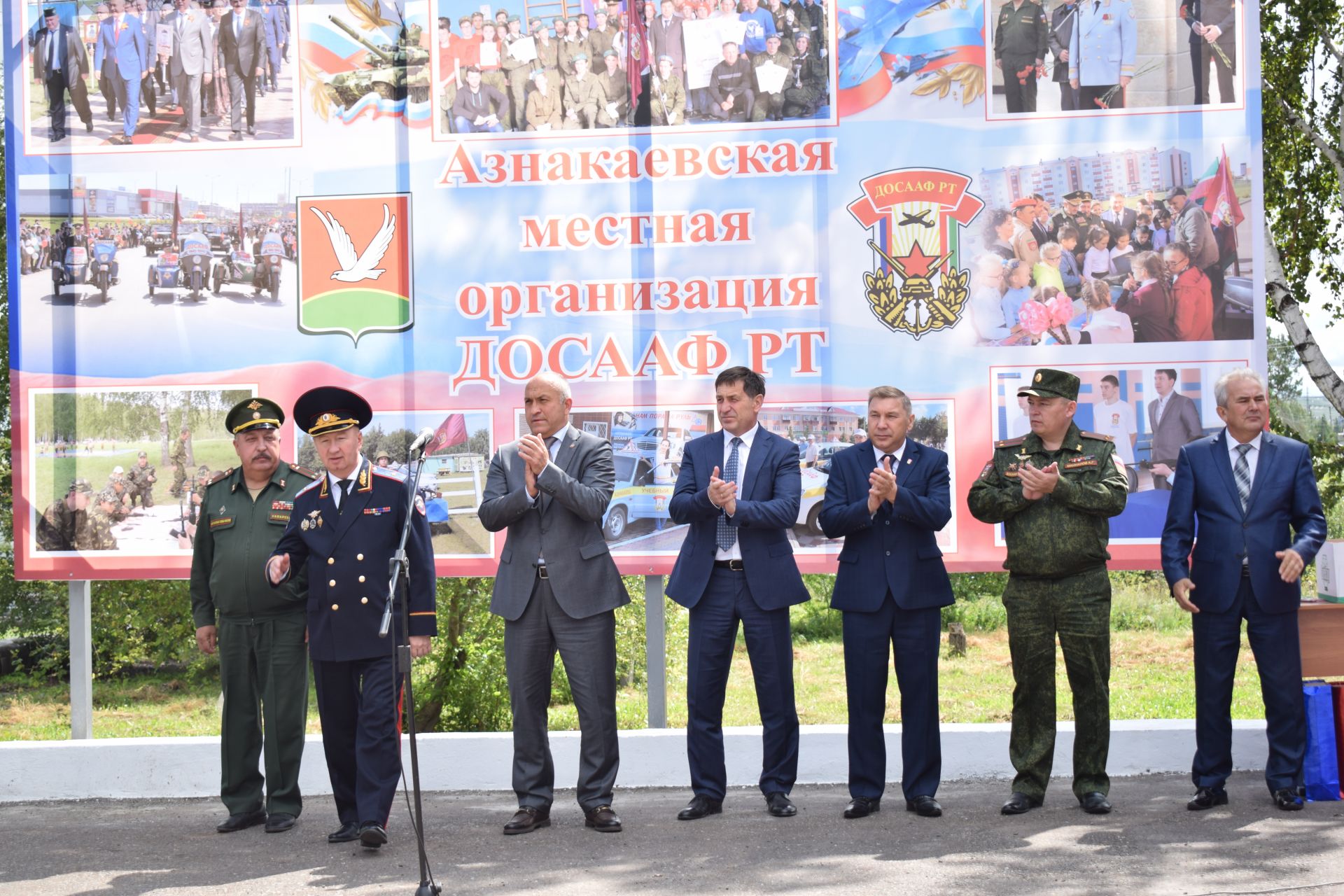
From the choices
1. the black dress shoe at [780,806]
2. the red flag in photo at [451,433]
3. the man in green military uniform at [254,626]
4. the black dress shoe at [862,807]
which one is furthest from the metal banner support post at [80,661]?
the black dress shoe at [862,807]

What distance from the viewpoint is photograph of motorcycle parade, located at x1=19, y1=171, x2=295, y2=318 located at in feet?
21.3

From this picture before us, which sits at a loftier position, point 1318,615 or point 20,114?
point 20,114

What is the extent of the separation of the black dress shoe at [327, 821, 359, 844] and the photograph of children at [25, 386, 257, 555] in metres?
2.09

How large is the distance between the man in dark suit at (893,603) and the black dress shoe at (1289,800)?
1.39 metres

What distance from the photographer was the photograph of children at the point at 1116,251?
6.12 m

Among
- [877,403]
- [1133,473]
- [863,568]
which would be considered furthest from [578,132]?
[1133,473]

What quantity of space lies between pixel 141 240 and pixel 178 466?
47.1 inches

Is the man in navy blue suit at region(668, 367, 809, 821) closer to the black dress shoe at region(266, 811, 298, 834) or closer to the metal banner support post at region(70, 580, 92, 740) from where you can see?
the black dress shoe at region(266, 811, 298, 834)

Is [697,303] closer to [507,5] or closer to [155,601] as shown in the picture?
[507,5]

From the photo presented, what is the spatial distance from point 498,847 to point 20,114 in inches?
179

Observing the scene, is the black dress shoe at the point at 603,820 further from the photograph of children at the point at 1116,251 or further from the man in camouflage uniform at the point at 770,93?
the man in camouflage uniform at the point at 770,93

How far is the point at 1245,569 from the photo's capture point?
17.1 feet

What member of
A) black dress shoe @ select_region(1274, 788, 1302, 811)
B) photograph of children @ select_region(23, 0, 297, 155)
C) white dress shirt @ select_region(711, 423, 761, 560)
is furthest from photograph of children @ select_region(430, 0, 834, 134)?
black dress shoe @ select_region(1274, 788, 1302, 811)

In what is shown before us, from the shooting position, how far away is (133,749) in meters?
6.19
